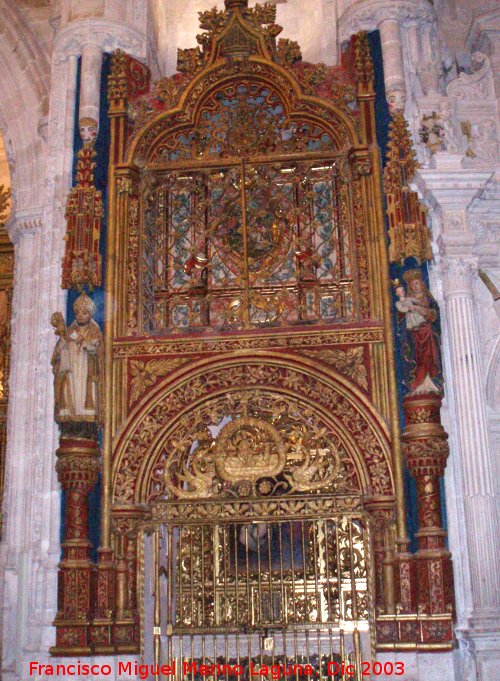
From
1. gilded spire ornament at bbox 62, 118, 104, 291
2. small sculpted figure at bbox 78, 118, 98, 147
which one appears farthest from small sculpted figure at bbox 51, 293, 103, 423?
small sculpted figure at bbox 78, 118, 98, 147

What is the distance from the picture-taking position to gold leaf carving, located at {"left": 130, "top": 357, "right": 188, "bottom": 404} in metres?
11.1

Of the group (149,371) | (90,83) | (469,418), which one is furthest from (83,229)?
(469,418)

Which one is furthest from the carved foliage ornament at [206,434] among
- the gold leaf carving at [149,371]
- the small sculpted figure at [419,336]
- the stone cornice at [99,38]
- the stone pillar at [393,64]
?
the stone cornice at [99,38]

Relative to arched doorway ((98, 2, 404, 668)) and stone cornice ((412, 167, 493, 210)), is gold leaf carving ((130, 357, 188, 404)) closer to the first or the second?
arched doorway ((98, 2, 404, 668))

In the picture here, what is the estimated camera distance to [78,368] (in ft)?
36.0

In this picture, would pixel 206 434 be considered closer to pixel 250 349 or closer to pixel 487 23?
pixel 250 349

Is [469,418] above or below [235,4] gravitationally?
below

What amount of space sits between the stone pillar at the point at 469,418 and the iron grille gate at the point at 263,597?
1.09 metres

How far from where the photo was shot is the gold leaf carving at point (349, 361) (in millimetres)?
10894

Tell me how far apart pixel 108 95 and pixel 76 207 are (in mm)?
1684

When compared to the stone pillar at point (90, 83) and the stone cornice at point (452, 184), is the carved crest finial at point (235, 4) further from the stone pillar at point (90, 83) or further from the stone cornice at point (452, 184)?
the stone cornice at point (452, 184)

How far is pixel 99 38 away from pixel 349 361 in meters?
5.44

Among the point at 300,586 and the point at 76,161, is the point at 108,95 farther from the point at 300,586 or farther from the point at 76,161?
the point at 300,586

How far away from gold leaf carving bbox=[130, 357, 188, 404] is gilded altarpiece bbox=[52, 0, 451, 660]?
23mm
